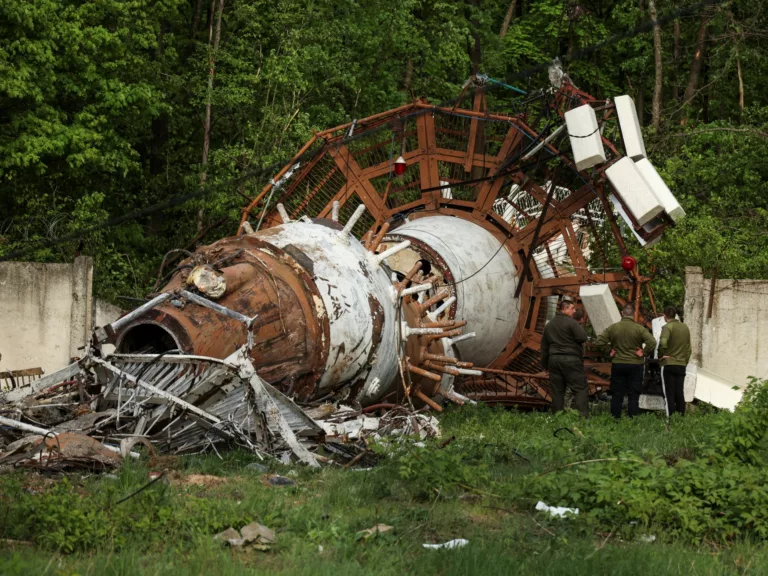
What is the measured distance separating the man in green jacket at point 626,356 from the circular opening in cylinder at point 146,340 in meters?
6.19

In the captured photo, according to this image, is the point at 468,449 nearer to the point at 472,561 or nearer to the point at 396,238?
the point at 472,561

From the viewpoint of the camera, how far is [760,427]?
1007cm

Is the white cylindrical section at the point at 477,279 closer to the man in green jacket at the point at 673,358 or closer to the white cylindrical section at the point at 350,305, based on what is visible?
the man in green jacket at the point at 673,358

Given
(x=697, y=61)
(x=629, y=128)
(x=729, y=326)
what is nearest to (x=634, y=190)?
(x=629, y=128)

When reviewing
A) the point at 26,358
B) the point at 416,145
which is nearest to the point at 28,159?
the point at 26,358

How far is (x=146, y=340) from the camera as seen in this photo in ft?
38.8

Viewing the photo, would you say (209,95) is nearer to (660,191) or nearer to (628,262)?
(628,262)

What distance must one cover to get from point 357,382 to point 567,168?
6261 millimetres

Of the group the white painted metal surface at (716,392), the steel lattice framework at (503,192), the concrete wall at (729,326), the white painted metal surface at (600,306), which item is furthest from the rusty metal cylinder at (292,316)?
the concrete wall at (729,326)

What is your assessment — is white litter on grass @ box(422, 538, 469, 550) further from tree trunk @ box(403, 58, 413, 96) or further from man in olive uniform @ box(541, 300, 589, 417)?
tree trunk @ box(403, 58, 413, 96)

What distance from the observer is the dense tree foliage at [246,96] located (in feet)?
67.7

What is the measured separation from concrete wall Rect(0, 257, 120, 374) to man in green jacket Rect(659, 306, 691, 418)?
8.06 metres

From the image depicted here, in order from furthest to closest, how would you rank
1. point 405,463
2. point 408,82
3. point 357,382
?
point 408,82, point 357,382, point 405,463

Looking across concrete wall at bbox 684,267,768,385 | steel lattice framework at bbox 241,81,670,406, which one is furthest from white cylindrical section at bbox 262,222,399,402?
concrete wall at bbox 684,267,768,385
